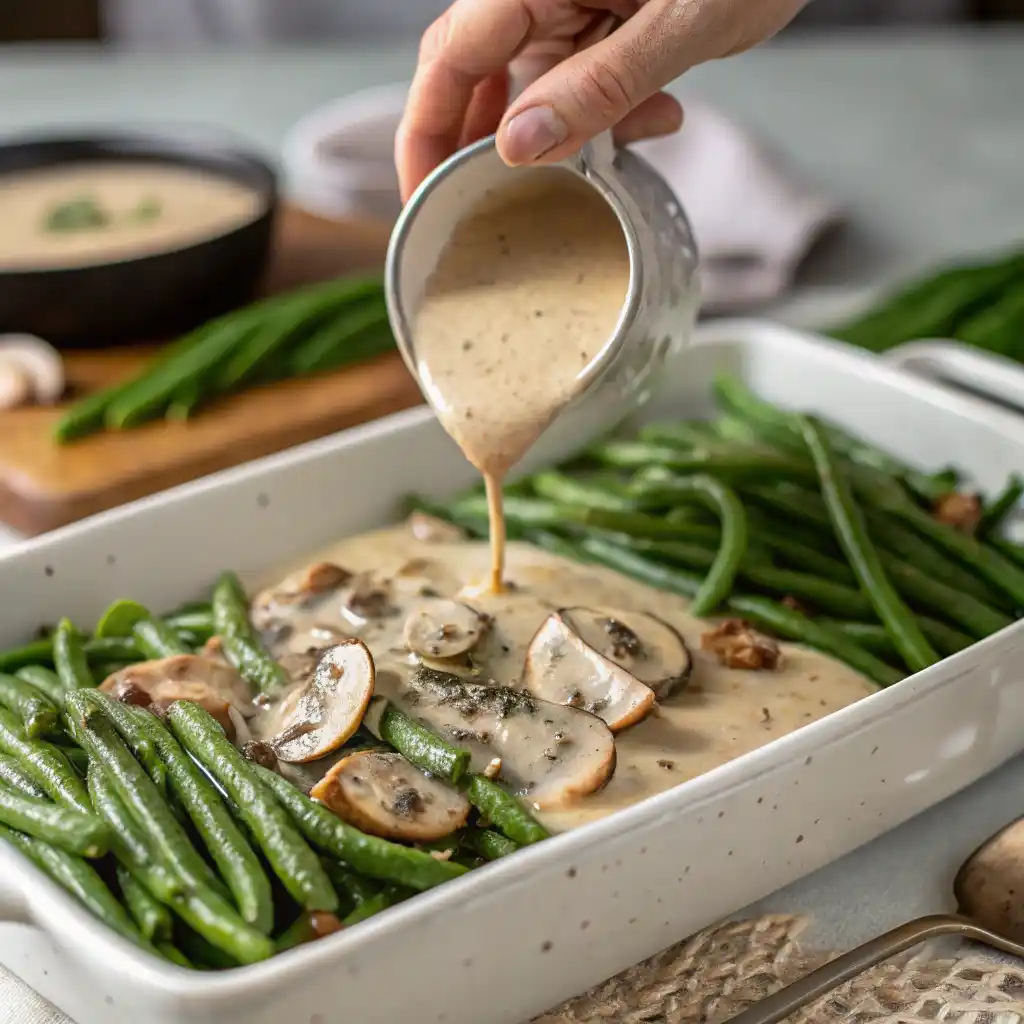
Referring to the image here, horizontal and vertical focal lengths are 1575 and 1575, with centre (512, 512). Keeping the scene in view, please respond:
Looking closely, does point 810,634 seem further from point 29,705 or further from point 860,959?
point 29,705

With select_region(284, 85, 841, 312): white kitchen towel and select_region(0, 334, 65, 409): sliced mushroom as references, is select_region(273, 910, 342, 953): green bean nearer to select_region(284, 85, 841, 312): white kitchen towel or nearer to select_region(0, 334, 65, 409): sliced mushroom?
select_region(0, 334, 65, 409): sliced mushroom

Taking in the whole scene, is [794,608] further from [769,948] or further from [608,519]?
[769,948]

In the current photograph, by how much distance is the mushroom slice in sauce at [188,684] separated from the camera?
2.88 metres

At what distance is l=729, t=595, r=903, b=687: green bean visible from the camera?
3.18m

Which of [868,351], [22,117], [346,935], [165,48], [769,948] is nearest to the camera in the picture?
[346,935]

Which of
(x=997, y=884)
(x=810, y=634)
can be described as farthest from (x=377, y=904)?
(x=810, y=634)

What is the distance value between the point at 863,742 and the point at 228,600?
1380mm

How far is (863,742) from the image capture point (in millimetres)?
2703

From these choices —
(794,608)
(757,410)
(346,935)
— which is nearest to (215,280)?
(757,410)

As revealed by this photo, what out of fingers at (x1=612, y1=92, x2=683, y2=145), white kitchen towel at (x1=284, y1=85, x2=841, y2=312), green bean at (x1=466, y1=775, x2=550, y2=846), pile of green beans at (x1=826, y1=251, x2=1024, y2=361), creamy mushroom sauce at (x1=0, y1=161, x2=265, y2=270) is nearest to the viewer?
green bean at (x1=466, y1=775, x2=550, y2=846)

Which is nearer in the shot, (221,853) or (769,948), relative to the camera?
(221,853)

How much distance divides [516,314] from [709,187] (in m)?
2.44

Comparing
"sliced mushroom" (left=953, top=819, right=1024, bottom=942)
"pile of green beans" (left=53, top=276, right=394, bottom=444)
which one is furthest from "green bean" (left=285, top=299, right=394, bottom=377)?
"sliced mushroom" (left=953, top=819, right=1024, bottom=942)

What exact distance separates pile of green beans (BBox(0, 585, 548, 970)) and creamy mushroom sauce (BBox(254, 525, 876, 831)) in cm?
18
